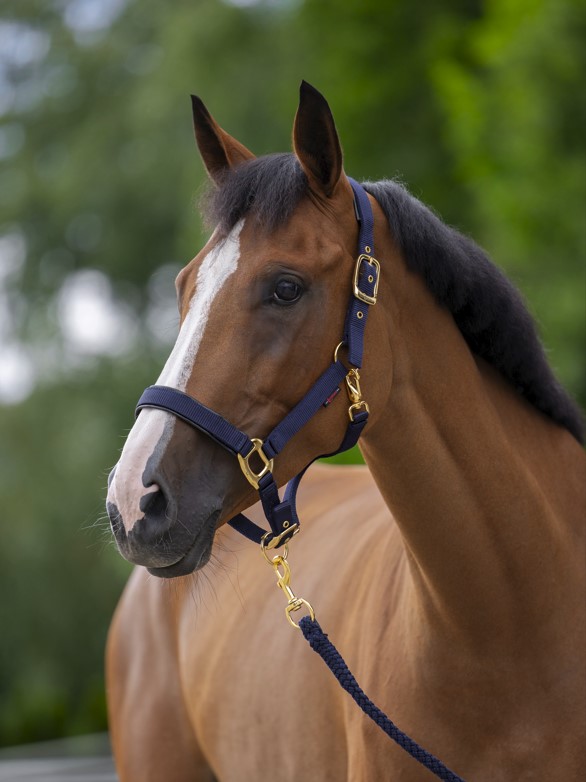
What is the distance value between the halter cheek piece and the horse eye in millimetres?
162

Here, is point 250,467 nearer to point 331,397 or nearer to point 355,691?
point 331,397

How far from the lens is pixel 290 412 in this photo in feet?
7.77

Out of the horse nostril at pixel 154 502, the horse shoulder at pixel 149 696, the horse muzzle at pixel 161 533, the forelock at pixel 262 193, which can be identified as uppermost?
the forelock at pixel 262 193

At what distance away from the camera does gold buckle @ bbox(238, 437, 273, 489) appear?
2.30 meters

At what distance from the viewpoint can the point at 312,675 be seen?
3135mm

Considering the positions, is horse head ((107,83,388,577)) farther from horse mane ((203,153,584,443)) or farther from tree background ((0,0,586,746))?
tree background ((0,0,586,746))

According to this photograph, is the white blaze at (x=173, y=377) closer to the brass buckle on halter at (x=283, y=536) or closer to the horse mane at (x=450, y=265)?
the horse mane at (x=450, y=265)

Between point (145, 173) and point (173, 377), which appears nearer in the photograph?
point (173, 377)

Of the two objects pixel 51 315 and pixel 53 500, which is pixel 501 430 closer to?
pixel 53 500

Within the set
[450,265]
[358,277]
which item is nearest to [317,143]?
[358,277]

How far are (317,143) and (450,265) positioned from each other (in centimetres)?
48

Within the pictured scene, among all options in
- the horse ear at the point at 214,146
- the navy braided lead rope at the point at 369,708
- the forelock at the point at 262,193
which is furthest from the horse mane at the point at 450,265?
the navy braided lead rope at the point at 369,708

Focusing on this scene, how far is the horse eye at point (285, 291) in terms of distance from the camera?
2.36 metres

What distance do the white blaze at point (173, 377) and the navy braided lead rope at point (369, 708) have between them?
2.20 feet
